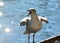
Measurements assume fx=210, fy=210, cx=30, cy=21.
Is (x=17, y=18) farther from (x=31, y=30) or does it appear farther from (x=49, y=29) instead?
(x=31, y=30)

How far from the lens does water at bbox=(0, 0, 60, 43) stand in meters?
3.31

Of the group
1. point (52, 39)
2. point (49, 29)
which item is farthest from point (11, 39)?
point (52, 39)

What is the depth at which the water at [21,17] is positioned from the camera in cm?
331

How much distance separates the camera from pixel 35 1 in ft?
15.9

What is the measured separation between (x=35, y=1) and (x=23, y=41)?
1.85 meters

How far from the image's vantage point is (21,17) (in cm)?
396

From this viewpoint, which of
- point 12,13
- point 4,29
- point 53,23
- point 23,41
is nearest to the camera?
point 23,41

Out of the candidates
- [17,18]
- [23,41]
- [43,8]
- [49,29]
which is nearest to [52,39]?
[23,41]

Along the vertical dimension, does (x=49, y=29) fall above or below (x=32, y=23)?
below

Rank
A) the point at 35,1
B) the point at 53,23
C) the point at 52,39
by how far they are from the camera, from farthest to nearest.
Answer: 1. the point at 35,1
2. the point at 53,23
3. the point at 52,39

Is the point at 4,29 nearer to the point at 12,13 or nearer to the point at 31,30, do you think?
the point at 12,13

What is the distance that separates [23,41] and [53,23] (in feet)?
2.75

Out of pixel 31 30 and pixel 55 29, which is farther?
pixel 55 29

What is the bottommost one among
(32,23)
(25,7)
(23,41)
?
(23,41)
